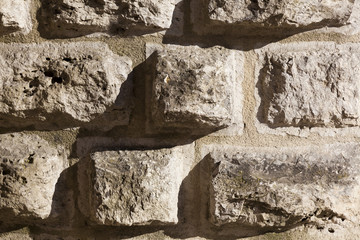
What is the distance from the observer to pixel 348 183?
980 millimetres

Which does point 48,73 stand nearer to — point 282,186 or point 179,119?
point 179,119

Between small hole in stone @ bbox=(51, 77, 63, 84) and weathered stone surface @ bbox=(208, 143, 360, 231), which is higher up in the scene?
small hole in stone @ bbox=(51, 77, 63, 84)

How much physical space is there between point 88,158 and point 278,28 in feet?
1.48

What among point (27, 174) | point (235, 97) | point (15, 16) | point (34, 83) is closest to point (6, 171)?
point (27, 174)

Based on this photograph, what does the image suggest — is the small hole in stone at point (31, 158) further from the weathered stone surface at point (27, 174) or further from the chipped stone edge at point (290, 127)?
the chipped stone edge at point (290, 127)

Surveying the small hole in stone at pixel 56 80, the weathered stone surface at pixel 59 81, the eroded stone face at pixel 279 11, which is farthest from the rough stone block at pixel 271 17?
the small hole in stone at pixel 56 80

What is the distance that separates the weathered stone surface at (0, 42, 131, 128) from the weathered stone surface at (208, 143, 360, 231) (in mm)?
241

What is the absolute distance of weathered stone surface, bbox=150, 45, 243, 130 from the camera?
0.92 meters

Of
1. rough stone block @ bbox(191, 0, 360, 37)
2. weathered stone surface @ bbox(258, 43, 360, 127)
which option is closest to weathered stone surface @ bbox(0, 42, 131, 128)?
rough stone block @ bbox(191, 0, 360, 37)

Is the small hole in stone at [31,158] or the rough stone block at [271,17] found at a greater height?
the rough stone block at [271,17]

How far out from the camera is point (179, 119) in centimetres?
93

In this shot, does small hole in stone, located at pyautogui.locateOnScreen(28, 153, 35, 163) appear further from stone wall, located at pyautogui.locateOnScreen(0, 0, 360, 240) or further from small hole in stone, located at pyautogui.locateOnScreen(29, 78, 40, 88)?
small hole in stone, located at pyautogui.locateOnScreen(29, 78, 40, 88)

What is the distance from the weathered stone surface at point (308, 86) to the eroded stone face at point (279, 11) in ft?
0.20

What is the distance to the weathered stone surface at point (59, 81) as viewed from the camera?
941mm
